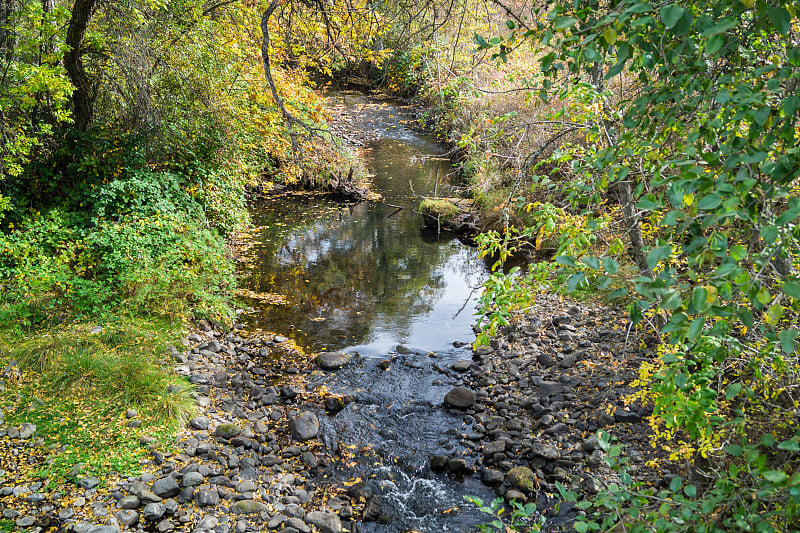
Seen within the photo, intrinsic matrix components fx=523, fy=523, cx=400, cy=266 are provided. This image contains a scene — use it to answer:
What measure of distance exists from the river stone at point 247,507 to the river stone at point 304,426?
1.05 meters

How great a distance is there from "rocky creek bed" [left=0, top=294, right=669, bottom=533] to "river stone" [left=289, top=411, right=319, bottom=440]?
0.02 metres

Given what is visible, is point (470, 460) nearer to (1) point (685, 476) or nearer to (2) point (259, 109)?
(1) point (685, 476)

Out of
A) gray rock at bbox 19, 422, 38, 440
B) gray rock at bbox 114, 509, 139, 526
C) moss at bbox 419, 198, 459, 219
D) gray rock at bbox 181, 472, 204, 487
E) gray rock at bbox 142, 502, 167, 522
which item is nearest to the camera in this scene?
gray rock at bbox 114, 509, 139, 526

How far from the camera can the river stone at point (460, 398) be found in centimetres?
571

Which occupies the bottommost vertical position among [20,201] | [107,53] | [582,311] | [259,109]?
[582,311]

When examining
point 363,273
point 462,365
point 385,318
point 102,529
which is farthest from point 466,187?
point 102,529

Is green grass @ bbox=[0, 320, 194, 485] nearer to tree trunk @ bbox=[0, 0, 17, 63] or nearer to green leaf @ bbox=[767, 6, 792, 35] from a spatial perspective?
tree trunk @ bbox=[0, 0, 17, 63]

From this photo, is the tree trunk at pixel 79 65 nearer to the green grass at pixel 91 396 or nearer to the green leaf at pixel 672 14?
the green grass at pixel 91 396

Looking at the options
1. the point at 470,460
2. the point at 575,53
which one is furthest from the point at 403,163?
the point at 575,53

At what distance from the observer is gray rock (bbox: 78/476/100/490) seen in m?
3.95

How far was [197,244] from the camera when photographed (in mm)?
→ 7301

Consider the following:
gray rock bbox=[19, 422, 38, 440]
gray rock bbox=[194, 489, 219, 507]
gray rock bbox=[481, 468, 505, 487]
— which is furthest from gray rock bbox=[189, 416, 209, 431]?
gray rock bbox=[481, 468, 505, 487]

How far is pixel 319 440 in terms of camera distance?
5.21m

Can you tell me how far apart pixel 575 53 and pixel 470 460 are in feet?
13.3
